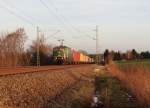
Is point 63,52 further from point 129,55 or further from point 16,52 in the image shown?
point 129,55

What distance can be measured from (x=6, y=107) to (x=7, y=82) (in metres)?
5.82

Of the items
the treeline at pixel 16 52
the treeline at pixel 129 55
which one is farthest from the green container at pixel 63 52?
the treeline at pixel 129 55

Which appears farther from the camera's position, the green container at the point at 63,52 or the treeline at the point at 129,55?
the treeline at the point at 129,55

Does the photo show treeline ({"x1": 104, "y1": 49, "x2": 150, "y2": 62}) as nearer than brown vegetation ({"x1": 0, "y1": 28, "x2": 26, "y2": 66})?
No

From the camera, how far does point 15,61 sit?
196 feet

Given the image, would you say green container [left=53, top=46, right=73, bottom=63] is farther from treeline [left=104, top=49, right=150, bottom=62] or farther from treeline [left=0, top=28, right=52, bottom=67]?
treeline [left=104, top=49, right=150, bottom=62]

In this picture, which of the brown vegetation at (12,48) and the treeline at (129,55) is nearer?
the brown vegetation at (12,48)

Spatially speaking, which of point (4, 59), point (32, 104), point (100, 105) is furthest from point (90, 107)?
point (4, 59)

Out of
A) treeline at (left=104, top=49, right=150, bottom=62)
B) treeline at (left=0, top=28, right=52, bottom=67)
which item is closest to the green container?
treeline at (left=0, top=28, right=52, bottom=67)

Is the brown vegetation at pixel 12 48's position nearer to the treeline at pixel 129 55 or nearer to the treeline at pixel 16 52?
the treeline at pixel 16 52

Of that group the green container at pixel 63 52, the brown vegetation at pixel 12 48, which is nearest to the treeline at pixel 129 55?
the brown vegetation at pixel 12 48

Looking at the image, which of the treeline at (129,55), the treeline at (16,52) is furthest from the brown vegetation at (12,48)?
the treeline at (129,55)

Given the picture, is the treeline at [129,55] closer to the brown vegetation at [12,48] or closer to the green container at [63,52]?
the brown vegetation at [12,48]

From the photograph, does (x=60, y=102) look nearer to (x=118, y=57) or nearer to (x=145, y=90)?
(x=145, y=90)
